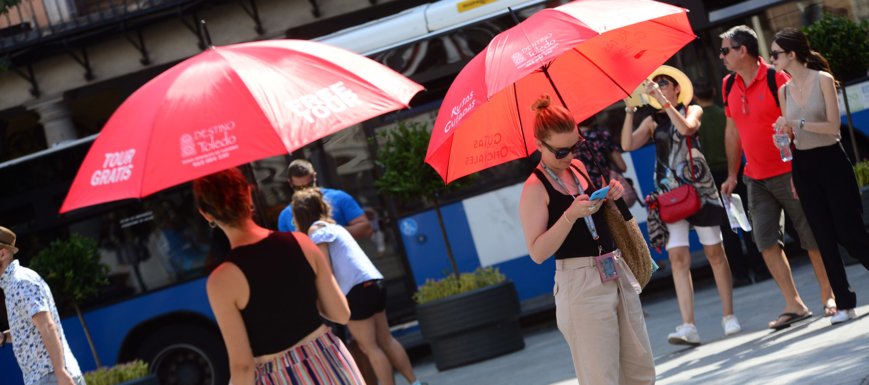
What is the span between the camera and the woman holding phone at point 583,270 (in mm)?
3475

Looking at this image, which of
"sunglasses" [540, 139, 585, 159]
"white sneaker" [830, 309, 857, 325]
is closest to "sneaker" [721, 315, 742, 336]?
"white sneaker" [830, 309, 857, 325]

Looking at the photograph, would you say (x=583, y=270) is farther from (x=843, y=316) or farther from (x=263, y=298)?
(x=843, y=316)

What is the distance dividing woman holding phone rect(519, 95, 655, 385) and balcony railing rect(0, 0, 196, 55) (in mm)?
10757

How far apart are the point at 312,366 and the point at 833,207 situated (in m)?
3.70

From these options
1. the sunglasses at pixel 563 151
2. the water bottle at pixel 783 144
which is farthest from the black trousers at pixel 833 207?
the sunglasses at pixel 563 151

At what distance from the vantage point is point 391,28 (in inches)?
338

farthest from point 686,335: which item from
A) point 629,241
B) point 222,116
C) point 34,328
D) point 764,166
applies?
point 34,328

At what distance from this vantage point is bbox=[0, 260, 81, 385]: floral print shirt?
4793mm

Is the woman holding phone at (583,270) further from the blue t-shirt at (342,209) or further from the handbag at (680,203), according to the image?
the blue t-shirt at (342,209)

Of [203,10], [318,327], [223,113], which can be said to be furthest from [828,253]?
[203,10]

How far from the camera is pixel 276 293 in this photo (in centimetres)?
283

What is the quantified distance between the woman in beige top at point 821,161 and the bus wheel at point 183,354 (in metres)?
6.06

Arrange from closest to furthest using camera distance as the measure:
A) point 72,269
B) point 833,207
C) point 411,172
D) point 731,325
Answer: point 833,207
point 731,325
point 411,172
point 72,269

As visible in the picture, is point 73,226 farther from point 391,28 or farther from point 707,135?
point 707,135
